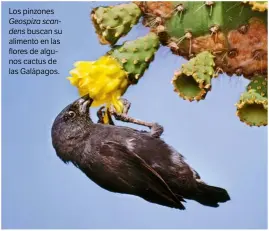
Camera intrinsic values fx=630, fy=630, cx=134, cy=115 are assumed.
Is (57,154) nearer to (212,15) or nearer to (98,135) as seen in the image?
(98,135)

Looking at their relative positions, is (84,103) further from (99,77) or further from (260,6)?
(260,6)

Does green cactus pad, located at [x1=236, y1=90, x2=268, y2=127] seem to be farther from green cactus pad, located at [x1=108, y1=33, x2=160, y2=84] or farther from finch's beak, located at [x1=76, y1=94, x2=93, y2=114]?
finch's beak, located at [x1=76, y1=94, x2=93, y2=114]

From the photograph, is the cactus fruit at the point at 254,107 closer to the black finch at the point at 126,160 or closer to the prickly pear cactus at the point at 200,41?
the prickly pear cactus at the point at 200,41

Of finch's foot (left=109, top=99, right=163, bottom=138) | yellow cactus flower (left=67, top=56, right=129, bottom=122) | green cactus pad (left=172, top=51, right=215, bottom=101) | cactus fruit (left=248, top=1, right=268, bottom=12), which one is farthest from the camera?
finch's foot (left=109, top=99, right=163, bottom=138)

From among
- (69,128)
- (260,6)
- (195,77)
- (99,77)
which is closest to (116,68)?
(99,77)

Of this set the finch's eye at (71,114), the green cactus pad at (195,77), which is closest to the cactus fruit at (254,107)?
the green cactus pad at (195,77)

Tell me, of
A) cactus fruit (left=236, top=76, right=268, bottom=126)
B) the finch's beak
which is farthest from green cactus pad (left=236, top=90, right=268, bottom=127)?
the finch's beak

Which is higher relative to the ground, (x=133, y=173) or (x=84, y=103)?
(x=84, y=103)
